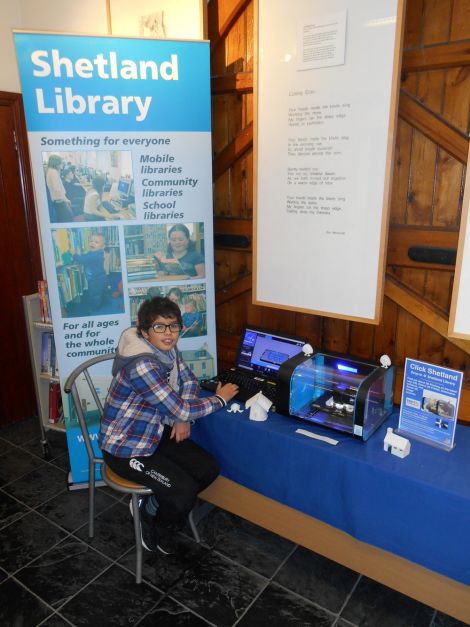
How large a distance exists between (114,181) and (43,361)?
4.50 ft

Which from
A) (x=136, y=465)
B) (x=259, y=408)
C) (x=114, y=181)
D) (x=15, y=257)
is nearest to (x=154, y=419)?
(x=136, y=465)

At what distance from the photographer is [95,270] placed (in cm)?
248

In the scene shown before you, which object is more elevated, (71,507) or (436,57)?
(436,57)

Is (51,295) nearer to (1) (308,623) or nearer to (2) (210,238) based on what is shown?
(2) (210,238)

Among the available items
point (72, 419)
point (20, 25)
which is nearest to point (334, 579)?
point (72, 419)

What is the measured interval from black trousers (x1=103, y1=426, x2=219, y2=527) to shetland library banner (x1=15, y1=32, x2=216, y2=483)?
2.12 feet

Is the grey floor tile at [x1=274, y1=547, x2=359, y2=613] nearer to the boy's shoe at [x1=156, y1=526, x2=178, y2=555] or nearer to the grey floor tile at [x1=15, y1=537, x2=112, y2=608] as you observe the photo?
the boy's shoe at [x1=156, y1=526, x2=178, y2=555]

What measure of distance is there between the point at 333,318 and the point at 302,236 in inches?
18.0

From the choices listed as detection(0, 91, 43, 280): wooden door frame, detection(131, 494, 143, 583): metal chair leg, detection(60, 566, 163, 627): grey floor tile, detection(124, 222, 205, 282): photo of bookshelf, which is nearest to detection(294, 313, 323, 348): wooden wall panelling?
detection(124, 222, 205, 282): photo of bookshelf

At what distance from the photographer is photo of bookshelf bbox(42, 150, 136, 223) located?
233cm

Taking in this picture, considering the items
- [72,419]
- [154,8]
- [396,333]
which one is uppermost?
[154,8]

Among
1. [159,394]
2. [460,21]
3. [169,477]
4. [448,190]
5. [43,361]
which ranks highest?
[460,21]

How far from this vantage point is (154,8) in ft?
8.04

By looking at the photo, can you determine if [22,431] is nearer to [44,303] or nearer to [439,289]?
[44,303]
